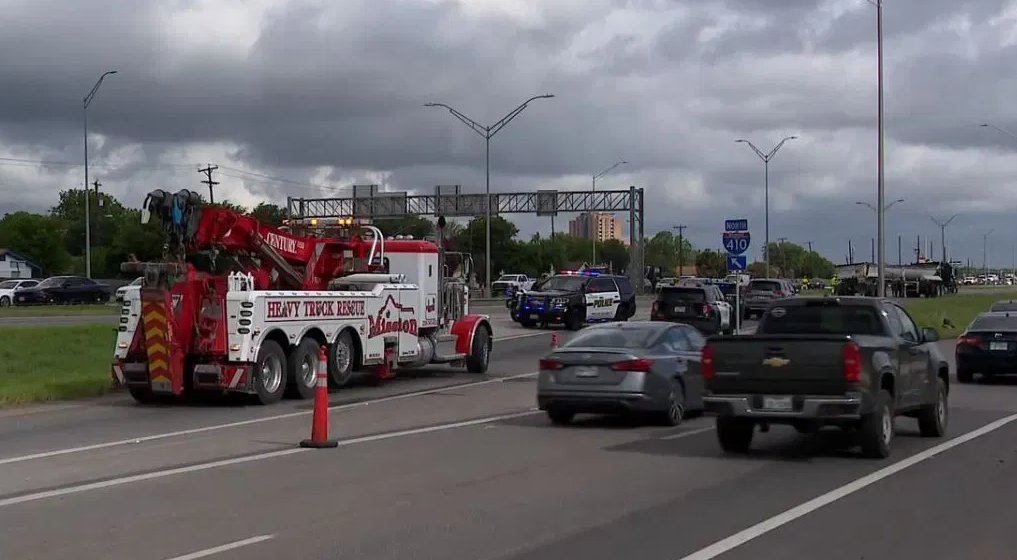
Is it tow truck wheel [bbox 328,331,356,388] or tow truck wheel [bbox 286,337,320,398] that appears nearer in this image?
tow truck wheel [bbox 286,337,320,398]

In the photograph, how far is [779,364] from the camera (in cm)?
1296

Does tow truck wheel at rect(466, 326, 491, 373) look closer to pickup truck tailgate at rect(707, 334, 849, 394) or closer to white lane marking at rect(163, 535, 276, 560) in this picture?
pickup truck tailgate at rect(707, 334, 849, 394)

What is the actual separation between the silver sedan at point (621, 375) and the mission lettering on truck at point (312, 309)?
17.4 ft

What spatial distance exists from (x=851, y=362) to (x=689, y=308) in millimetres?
24009

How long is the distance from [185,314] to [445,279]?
294 inches

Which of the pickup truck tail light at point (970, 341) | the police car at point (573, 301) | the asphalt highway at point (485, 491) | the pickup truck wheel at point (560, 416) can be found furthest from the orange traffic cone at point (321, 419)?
the police car at point (573, 301)

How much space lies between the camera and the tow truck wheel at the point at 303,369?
20547 mm

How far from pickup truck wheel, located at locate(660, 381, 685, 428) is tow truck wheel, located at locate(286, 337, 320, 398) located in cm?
678

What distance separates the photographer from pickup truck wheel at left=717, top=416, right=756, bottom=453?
13719 mm

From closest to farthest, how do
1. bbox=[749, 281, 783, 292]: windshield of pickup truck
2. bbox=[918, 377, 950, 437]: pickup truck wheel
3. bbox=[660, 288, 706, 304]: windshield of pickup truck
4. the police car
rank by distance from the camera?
1. bbox=[918, 377, 950, 437]: pickup truck wheel
2. bbox=[660, 288, 706, 304]: windshield of pickup truck
3. the police car
4. bbox=[749, 281, 783, 292]: windshield of pickup truck

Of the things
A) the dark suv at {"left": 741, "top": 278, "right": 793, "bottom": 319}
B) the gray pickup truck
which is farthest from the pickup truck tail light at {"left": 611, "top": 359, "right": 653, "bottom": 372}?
the dark suv at {"left": 741, "top": 278, "right": 793, "bottom": 319}

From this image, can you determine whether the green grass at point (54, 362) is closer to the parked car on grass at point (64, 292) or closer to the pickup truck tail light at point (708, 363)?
the pickup truck tail light at point (708, 363)

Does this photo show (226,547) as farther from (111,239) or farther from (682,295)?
(111,239)

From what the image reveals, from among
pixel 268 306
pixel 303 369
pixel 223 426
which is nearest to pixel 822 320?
pixel 223 426
